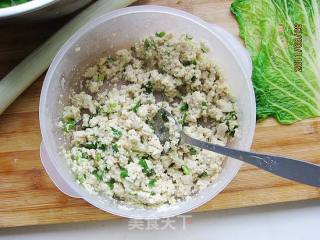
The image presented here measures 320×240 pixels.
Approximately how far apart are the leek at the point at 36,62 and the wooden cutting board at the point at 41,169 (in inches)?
1.8

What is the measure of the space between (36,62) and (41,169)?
0.29 metres

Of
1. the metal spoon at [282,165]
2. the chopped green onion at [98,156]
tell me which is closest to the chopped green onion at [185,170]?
the metal spoon at [282,165]

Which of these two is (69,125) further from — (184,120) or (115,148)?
(184,120)

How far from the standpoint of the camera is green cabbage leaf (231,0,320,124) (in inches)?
54.7

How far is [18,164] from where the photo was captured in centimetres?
135

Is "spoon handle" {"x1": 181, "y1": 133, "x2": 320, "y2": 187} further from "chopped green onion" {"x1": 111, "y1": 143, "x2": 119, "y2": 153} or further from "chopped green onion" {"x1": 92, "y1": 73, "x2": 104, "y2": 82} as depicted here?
"chopped green onion" {"x1": 92, "y1": 73, "x2": 104, "y2": 82}

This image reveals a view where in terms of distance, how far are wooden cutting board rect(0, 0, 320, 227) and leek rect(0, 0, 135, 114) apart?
45 mm

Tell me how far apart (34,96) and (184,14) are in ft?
1.56

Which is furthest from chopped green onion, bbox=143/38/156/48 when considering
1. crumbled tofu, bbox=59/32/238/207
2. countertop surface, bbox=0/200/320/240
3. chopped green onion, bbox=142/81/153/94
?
countertop surface, bbox=0/200/320/240

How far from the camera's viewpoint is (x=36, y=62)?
4.38 feet

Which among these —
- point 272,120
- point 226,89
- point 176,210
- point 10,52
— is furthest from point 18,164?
point 272,120

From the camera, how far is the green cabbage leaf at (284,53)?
139cm

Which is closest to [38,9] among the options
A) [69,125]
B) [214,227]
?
[69,125]

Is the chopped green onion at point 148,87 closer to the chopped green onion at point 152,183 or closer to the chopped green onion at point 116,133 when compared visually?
the chopped green onion at point 116,133
